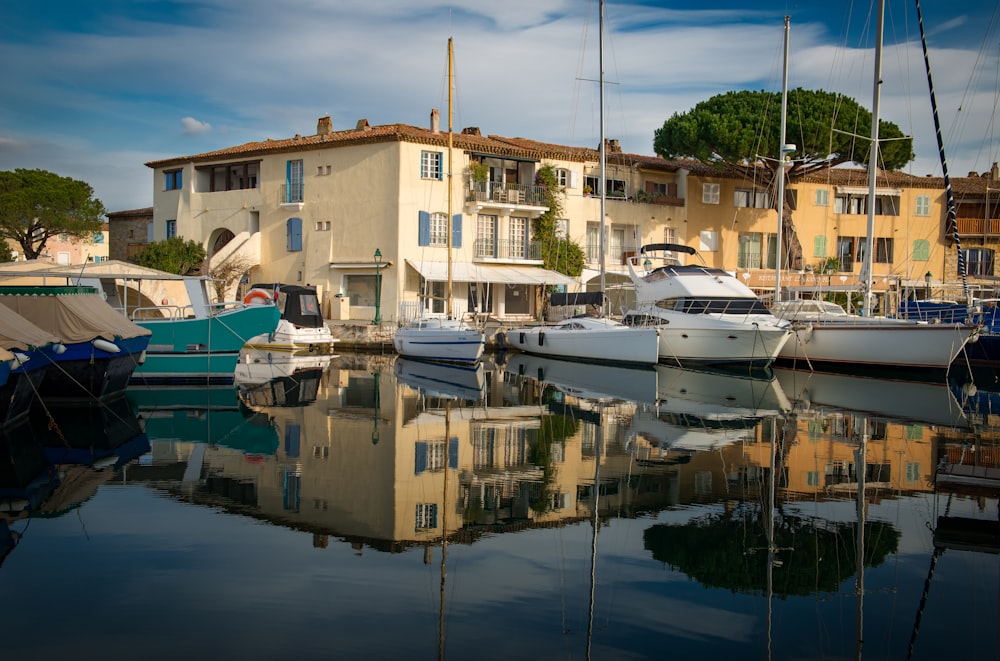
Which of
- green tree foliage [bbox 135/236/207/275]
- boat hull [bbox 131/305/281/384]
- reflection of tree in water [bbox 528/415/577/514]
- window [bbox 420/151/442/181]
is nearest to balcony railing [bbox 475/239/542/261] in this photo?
window [bbox 420/151/442/181]

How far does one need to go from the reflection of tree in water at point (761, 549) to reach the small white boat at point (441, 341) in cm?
1969

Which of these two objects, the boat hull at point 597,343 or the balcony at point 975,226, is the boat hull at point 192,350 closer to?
the boat hull at point 597,343

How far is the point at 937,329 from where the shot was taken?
83.3ft

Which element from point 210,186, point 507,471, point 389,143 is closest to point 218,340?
point 507,471

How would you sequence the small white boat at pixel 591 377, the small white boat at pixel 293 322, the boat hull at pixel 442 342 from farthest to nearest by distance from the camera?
the small white boat at pixel 293 322
the boat hull at pixel 442 342
the small white boat at pixel 591 377

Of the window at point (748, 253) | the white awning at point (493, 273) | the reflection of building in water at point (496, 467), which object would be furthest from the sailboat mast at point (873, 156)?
the window at point (748, 253)

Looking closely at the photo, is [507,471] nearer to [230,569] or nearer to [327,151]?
[230,569]

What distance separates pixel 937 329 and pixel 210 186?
34.7 m

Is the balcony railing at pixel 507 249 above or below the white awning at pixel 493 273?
above

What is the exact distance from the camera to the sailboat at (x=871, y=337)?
25.5 metres

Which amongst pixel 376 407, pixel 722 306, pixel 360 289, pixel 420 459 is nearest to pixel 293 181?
pixel 360 289

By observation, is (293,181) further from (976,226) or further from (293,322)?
(976,226)

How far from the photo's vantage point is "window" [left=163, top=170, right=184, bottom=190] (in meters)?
45.0

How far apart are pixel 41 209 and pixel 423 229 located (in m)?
23.9
